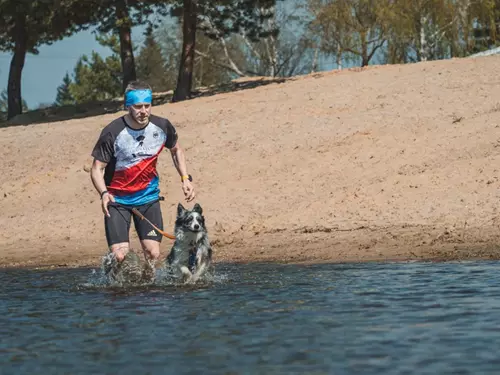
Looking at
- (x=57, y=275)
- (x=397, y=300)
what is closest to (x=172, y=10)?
(x=57, y=275)

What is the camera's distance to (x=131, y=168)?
1059 cm

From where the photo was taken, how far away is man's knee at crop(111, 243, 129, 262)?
10750 mm

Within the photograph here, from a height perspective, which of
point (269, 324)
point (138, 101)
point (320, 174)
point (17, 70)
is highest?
point (17, 70)

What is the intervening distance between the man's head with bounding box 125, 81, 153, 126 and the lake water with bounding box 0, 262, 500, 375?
1.84 m

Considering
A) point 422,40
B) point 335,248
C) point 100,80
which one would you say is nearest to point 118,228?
point 335,248

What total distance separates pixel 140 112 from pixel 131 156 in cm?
48

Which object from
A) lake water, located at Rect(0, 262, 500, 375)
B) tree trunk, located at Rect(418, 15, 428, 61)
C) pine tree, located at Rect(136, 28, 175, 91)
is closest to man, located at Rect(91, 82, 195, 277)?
lake water, located at Rect(0, 262, 500, 375)

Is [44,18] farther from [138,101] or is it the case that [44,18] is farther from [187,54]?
[138,101]

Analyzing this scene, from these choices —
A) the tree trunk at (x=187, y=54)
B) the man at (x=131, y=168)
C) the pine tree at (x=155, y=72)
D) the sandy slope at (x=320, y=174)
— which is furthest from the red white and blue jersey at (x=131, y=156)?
the pine tree at (x=155, y=72)

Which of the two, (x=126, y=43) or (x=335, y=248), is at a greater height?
(x=126, y=43)

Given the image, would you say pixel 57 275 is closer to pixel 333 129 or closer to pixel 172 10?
pixel 333 129

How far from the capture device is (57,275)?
1390 centimetres

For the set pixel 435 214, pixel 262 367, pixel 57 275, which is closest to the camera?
pixel 262 367

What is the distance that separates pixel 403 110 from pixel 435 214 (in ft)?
23.1
